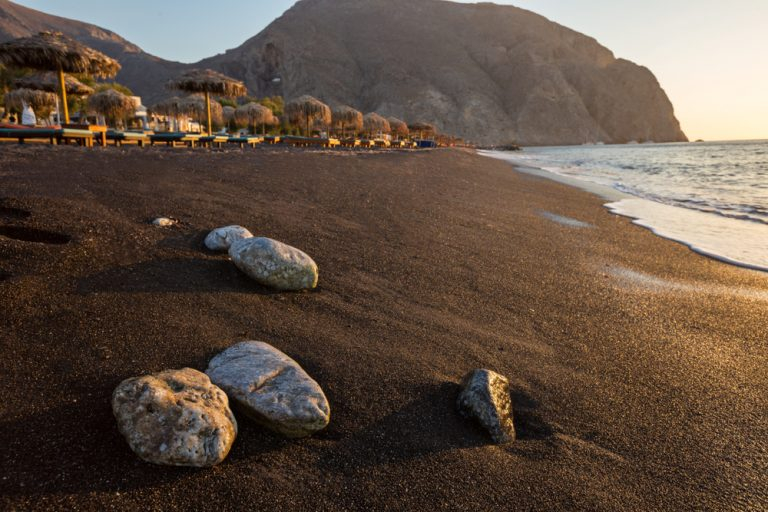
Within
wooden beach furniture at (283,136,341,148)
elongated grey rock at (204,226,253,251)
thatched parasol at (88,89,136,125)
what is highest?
thatched parasol at (88,89,136,125)

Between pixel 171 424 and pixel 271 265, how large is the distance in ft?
5.48

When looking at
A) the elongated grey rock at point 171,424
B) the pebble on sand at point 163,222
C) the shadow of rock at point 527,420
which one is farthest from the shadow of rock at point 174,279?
the shadow of rock at point 527,420

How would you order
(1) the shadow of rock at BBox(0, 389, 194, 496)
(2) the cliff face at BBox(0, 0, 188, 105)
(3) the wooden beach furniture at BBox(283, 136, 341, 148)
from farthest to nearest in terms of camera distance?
(2) the cliff face at BBox(0, 0, 188, 105) < (3) the wooden beach furniture at BBox(283, 136, 341, 148) < (1) the shadow of rock at BBox(0, 389, 194, 496)

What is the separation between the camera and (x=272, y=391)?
1.99m

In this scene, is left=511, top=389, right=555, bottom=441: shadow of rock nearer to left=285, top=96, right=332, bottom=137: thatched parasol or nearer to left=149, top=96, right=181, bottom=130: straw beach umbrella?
left=285, top=96, right=332, bottom=137: thatched parasol

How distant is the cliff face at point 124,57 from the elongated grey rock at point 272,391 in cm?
11502

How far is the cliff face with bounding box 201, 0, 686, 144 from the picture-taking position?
105 meters

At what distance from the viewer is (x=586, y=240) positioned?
6.38 m

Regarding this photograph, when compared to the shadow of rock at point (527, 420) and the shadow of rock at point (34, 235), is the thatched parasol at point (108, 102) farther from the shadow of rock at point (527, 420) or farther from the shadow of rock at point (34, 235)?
the shadow of rock at point (527, 420)

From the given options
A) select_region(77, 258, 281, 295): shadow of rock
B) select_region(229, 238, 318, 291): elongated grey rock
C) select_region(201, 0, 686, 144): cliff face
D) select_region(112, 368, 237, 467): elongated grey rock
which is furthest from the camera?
select_region(201, 0, 686, 144): cliff face

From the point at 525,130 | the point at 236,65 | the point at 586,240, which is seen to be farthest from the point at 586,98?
the point at 586,240

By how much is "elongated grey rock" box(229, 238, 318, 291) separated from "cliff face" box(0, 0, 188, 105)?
114 m

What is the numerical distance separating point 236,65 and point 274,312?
136 meters

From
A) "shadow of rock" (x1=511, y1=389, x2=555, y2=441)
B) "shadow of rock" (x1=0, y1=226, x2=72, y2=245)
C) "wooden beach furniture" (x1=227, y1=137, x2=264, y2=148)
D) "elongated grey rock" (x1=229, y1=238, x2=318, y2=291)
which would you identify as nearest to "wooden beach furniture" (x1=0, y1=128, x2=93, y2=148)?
"wooden beach furniture" (x1=227, y1=137, x2=264, y2=148)
